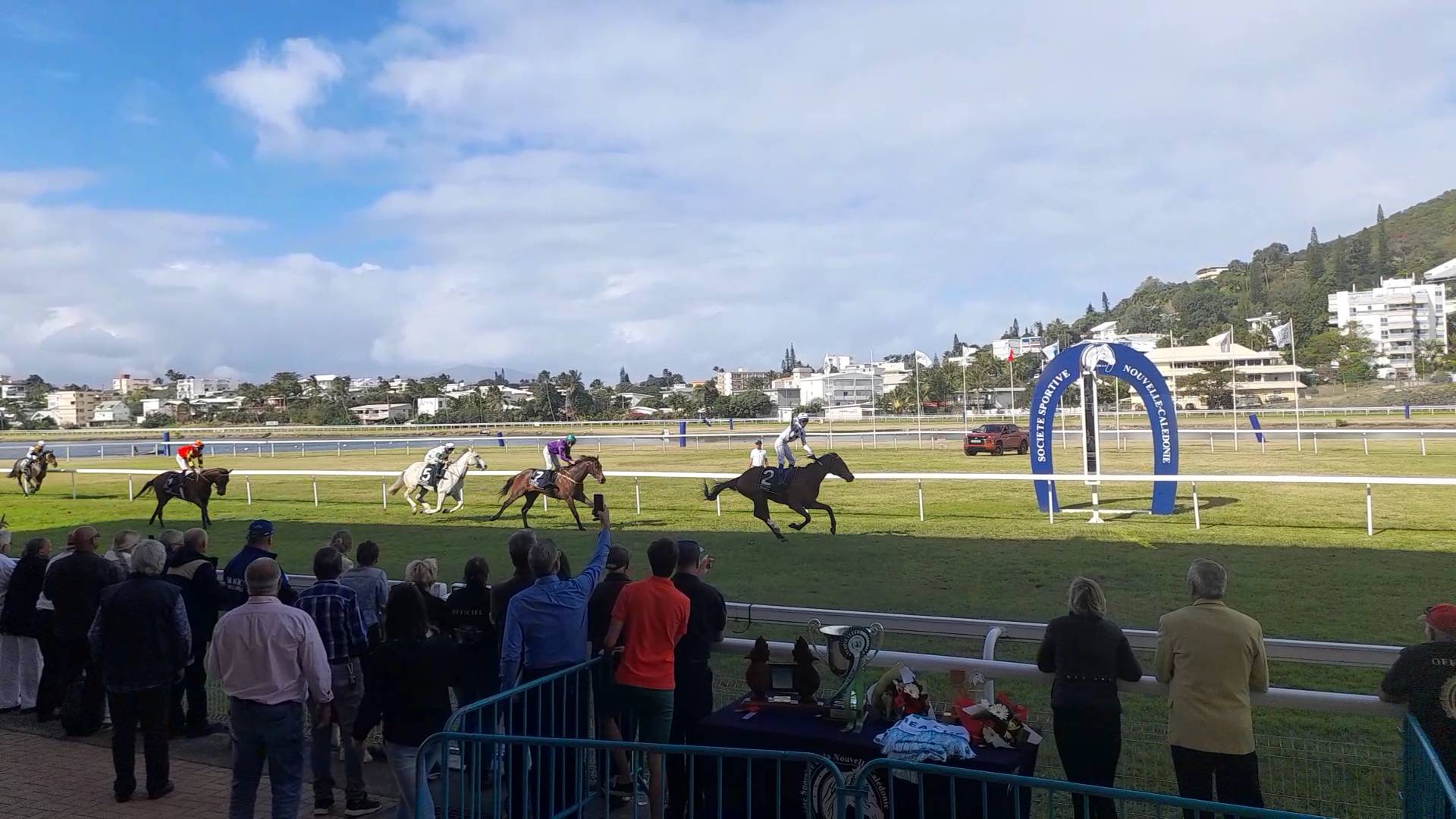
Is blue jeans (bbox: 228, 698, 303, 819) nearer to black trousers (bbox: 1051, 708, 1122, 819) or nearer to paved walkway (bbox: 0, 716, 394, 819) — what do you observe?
paved walkway (bbox: 0, 716, 394, 819)

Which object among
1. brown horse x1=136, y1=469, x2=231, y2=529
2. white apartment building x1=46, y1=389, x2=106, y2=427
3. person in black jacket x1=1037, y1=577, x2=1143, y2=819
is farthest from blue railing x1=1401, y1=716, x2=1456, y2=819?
white apartment building x1=46, y1=389, x2=106, y2=427

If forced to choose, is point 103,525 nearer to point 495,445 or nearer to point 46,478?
point 46,478

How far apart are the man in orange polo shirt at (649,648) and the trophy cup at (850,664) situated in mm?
735

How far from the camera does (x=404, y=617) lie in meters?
4.47

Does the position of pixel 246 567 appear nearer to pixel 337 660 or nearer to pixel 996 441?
pixel 337 660

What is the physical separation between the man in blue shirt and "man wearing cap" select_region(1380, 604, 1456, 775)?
352 centimetres

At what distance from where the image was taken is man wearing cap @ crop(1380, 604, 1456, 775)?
12.0ft

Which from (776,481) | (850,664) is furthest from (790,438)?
(850,664)

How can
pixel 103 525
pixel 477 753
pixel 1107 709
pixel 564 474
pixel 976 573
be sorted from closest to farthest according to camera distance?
pixel 477 753, pixel 1107 709, pixel 976 573, pixel 564 474, pixel 103 525

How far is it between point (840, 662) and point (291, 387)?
10729 centimetres

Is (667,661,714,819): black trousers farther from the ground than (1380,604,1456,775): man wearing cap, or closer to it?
closer to it

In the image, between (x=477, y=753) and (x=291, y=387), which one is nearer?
(x=477, y=753)

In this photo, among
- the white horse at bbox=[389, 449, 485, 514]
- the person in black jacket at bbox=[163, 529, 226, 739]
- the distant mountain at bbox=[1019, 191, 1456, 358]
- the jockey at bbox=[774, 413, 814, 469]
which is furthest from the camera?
the distant mountain at bbox=[1019, 191, 1456, 358]

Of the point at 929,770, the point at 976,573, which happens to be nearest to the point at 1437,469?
the point at 976,573
